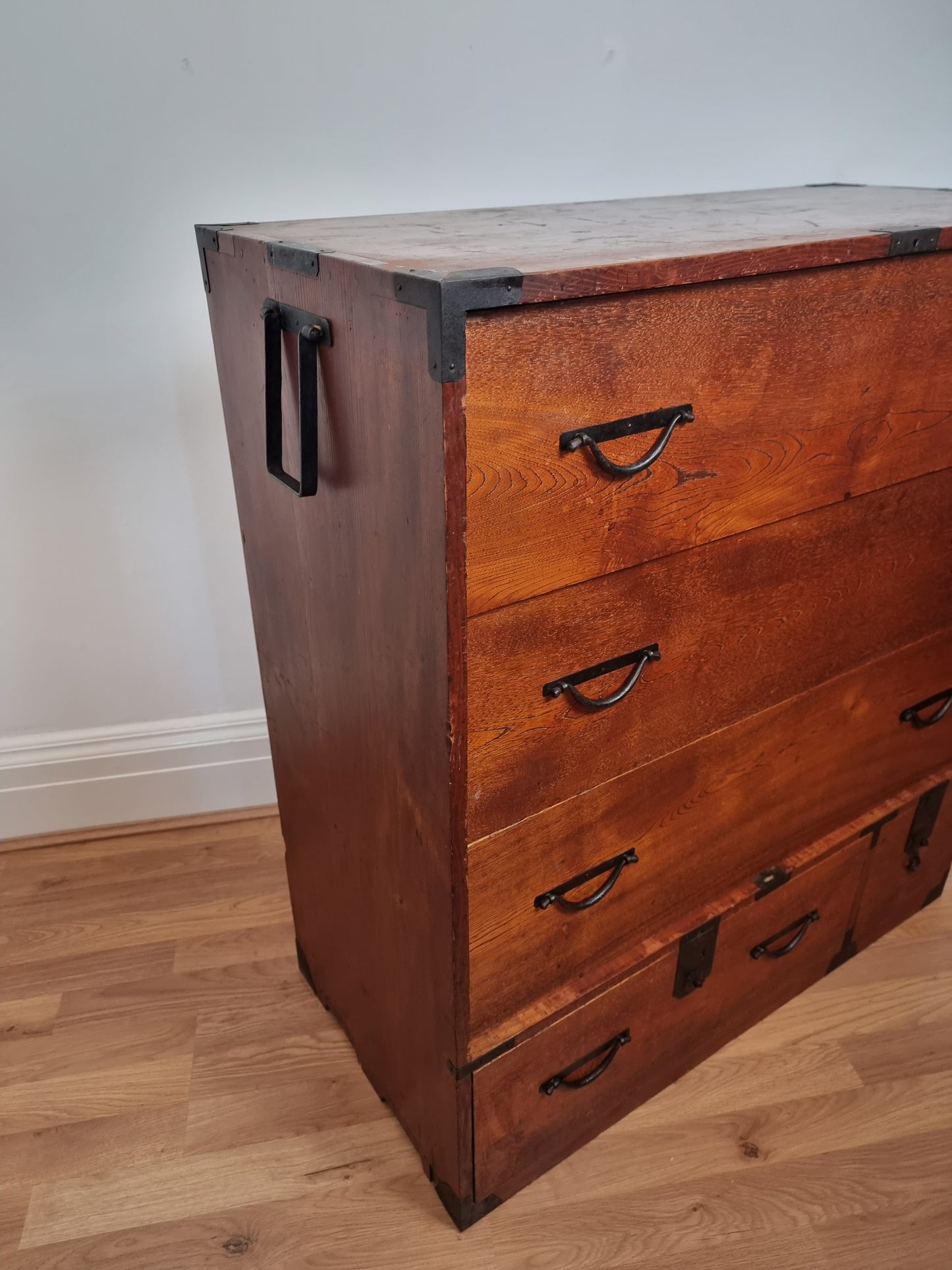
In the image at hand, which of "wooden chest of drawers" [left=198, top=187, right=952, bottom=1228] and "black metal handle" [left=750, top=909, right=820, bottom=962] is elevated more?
"wooden chest of drawers" [left=198, top=187, right=952, bottom=1228]

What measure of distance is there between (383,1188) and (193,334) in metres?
1.19

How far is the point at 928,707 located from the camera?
50.9 inches

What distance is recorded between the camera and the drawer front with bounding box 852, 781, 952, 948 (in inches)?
52.9

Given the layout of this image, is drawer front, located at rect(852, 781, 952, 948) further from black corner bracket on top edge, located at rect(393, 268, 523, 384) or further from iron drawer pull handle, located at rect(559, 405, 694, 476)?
black corner bracket on top edge, located at rect(393, 268, 523, 384)

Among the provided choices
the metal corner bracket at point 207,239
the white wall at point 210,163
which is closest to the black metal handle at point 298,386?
the metal corner bracket at point 207,239

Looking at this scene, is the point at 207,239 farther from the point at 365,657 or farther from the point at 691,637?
the point at 691,637

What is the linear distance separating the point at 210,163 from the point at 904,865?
1.44 m

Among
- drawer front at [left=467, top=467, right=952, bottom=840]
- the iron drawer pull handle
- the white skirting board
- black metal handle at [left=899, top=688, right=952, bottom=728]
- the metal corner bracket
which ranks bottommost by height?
the white skirting board

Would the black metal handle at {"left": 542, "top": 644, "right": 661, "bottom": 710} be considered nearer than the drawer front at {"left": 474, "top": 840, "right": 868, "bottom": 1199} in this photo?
Yes

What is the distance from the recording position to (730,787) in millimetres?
1060

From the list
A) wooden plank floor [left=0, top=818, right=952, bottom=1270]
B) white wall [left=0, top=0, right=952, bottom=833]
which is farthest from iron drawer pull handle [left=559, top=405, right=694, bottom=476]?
wooden plank floor [left=0, top=818, right=952, bottom=1270]

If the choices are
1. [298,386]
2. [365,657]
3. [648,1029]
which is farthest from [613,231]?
[648,1029]

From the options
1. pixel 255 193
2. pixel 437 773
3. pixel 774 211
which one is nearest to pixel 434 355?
pixel 437 773

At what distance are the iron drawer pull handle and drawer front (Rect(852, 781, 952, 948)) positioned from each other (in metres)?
0.82
